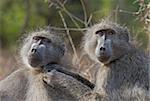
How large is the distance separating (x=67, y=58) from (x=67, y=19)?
10.7 metres

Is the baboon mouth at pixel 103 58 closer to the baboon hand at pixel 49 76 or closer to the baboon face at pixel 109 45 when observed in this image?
the baboon face at pixel 109 45

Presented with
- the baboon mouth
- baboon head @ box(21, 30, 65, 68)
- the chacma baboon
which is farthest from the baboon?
the baboon mouth

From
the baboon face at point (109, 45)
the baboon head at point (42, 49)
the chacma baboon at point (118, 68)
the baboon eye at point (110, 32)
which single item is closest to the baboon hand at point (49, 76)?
the baboon head at point (42, 49)

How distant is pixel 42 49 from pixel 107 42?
716mm

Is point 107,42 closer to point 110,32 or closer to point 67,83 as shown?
point 110,32

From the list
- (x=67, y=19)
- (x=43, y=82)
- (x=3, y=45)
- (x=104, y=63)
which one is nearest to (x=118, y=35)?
(x=104, y=63)

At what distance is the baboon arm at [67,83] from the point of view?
25.7 feet

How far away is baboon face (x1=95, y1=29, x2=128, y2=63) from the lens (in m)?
7.68

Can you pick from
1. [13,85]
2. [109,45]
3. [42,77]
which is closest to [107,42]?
[109,45]

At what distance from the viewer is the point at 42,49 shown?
8.02 m

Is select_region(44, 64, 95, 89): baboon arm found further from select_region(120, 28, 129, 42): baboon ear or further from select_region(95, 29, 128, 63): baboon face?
select_region(120, 28, 129, 42): baboon ear

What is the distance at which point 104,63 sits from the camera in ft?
25.8

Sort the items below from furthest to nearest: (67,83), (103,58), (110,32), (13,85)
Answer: (13,85) → (110,32) → (67,83) → (103,58)

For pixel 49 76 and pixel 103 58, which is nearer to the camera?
pixel 103 58
